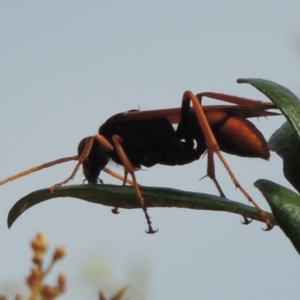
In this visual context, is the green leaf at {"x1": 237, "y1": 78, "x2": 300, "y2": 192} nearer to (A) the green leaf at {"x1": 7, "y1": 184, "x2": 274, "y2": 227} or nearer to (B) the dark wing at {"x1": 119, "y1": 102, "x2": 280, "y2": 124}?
(A) the green leaf at {"x1": 7, "y1": 184, "x2": 274, "y2": 227}

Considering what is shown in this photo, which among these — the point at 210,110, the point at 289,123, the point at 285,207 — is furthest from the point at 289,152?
the point at 210,110

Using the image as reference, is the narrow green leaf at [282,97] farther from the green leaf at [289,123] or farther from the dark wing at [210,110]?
the dark wing at [210,110]

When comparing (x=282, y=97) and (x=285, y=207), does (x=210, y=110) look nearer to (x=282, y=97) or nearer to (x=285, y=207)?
(x=282, y=97)

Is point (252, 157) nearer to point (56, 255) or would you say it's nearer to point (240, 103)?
point (240, 103)

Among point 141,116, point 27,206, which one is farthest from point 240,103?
point 27,206

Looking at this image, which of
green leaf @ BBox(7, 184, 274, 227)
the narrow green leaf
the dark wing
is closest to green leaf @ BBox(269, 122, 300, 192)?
the narrow green leaf

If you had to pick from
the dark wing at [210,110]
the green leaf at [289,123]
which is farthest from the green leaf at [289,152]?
the dark wing at [210,110]
